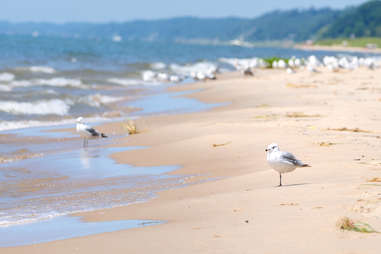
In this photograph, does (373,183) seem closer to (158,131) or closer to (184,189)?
(184,189)

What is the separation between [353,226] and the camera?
549 centimetres

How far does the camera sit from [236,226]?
6.00 meters

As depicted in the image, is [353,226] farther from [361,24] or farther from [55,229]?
[361,24]

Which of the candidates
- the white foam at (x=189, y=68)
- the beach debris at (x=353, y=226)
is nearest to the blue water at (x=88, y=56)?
the white foam at (x=189, y=68)

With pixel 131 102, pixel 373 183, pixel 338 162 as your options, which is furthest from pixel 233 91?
pixel 373 183

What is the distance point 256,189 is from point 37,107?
1350 cm

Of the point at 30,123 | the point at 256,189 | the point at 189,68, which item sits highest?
the point at 189,68

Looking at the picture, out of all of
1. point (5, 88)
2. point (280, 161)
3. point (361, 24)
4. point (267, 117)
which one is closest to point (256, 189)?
point (280, 161)

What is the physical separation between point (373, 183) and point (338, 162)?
5.10 ft

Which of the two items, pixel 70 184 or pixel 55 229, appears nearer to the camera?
pixel 55 229

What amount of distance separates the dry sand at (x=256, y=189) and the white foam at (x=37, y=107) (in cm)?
443

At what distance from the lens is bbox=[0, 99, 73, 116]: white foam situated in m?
19.5

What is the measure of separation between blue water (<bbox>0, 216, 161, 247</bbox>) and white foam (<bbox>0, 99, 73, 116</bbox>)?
1267 cm

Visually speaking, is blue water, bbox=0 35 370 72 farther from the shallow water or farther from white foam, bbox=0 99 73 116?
the shallow water
